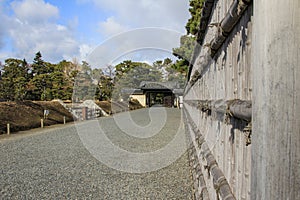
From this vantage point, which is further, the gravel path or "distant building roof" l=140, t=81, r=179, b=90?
"distant building roof" l=140, t=81, r=179, b=90

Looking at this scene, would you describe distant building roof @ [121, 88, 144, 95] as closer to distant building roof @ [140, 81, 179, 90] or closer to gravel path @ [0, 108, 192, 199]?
distant building roof @ [140, 81, 179, 90]

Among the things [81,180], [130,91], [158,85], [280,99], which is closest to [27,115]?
[81,180]

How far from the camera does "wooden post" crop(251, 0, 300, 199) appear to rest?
0.55m

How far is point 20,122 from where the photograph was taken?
581 inches

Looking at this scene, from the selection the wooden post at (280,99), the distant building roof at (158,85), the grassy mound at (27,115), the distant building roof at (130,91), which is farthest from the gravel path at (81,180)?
the distant building roof at (158,85)

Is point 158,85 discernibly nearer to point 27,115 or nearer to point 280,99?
point 27,115

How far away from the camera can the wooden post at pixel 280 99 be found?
1.79ft

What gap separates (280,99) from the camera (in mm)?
560

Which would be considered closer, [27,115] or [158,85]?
[27,115]

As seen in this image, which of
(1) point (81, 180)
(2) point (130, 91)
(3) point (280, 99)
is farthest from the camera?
(2) point (130, 91)

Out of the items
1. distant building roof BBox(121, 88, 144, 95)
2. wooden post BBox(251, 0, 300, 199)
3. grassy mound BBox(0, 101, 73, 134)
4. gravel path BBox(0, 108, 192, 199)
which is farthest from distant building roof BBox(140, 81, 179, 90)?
wooden post BBox(251, 0, 300, 199)

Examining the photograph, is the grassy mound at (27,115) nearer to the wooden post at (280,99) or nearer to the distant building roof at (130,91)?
the wooden post at (280,99)

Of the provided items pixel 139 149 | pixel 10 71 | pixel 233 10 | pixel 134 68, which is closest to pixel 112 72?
pixel 134 68

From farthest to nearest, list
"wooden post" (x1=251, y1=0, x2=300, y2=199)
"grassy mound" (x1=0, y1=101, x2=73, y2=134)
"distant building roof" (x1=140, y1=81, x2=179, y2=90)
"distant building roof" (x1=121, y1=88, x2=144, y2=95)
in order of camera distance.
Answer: "distant building roof" (x1=140, y1=81, x2=179, y2=90) → "distant building roof" (x1=121, y1=88, x2=144, y2=95) → "grassy mound" (x1=0, y1=101, x2=73, y2=134) → "wooden post" (x1=251, y1=0, x2=300, y2=199)
